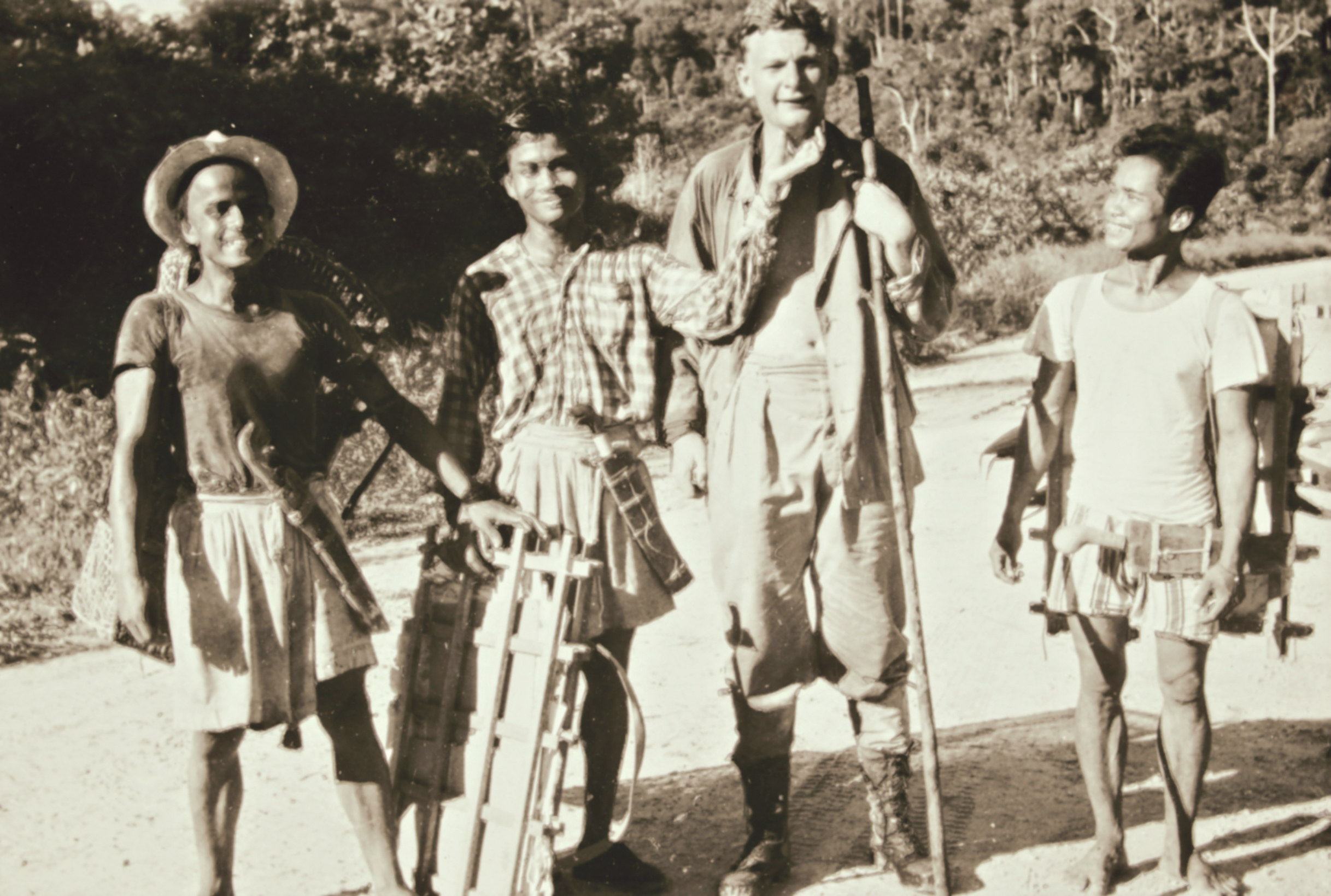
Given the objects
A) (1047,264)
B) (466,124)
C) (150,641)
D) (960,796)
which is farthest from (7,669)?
(1047,264)

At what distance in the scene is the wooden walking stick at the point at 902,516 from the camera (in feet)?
9.44

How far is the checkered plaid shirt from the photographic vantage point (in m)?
3.10

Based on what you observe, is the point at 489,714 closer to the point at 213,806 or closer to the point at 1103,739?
the point at 213,806

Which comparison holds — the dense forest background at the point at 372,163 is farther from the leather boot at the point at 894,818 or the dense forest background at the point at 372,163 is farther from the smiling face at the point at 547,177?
the leather boot at the point at 894,818

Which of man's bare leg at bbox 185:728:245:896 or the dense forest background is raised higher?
the dense forest background

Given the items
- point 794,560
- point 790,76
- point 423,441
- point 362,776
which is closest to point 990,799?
point 794,560

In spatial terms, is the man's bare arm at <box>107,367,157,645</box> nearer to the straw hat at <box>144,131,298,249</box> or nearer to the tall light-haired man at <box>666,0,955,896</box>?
the straw hat at <box>144,131,298,249</box>

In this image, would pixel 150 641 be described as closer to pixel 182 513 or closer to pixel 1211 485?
pixel 182 513

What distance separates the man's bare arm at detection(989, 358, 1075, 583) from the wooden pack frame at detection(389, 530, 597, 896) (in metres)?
1.25

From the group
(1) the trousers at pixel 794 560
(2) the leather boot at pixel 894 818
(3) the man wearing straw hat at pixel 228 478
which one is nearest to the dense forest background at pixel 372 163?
(3) the man wearing straw hat at pixel 228 478

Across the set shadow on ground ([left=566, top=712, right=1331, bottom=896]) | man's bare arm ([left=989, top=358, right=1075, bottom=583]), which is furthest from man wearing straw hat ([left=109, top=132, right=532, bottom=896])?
man's bare arm ([left=989, top=358, right=1075, bottom=583])

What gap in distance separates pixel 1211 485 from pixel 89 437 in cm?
632

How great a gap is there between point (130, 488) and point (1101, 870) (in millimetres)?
2692

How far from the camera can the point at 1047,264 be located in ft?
54.4
